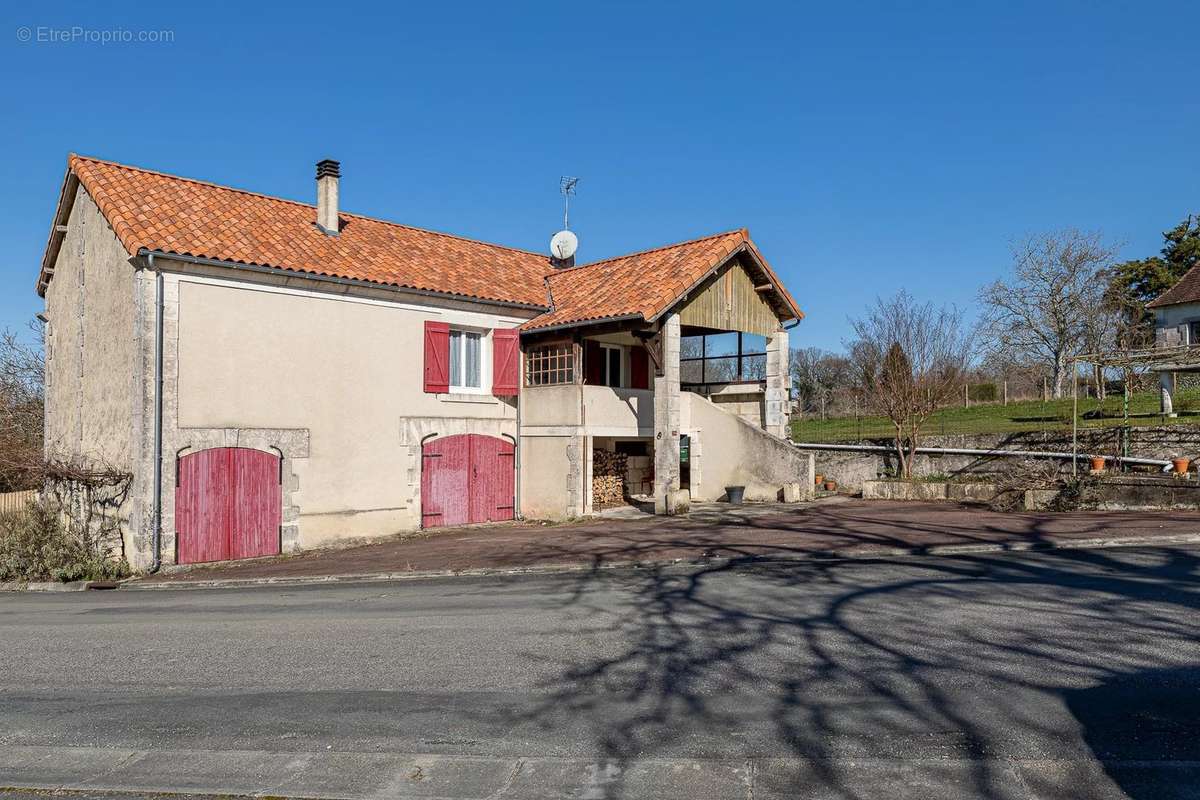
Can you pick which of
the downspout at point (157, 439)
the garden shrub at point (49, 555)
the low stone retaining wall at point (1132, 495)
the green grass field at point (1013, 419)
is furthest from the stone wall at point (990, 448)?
the garden shrub at point (49, 555)

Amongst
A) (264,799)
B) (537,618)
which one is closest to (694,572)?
(537,618)

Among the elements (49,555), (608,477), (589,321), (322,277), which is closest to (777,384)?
(608,477)

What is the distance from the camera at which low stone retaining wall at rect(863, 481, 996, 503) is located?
17594mm

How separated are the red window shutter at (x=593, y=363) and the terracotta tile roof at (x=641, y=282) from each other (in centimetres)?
118

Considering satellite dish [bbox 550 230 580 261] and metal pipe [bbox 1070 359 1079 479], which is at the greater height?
satellite dish [bbox 550 230 580 261]

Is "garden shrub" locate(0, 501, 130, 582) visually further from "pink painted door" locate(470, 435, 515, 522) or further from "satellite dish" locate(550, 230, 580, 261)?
"satellite dish" locate(550, 230, 580, 261)

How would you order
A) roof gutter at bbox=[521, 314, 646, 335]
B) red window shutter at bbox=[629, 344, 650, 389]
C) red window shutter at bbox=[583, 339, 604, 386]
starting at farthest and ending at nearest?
red window shutter at bbox=[629, 344, 650, 389], red window shutter at bbox=[583, 339, 604, 386], roof gutter at bbox=[521, 314, 646, 335]

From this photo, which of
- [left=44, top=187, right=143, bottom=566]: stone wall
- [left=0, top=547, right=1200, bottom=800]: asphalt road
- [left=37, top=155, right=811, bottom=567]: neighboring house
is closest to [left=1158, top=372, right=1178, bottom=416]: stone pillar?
[left=37, top=155, right=811, bottom=567]: neighboring house

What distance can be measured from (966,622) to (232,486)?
454 inches

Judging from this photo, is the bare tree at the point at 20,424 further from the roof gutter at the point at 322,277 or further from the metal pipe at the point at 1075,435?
the metal pipe at the point at 1075,435

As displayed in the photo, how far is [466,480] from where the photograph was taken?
1733 centimetres

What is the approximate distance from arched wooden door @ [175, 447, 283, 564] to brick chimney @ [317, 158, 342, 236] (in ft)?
17.1

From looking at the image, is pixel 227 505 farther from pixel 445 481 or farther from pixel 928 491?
pixel 928 491

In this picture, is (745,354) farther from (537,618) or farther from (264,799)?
(264,799)
